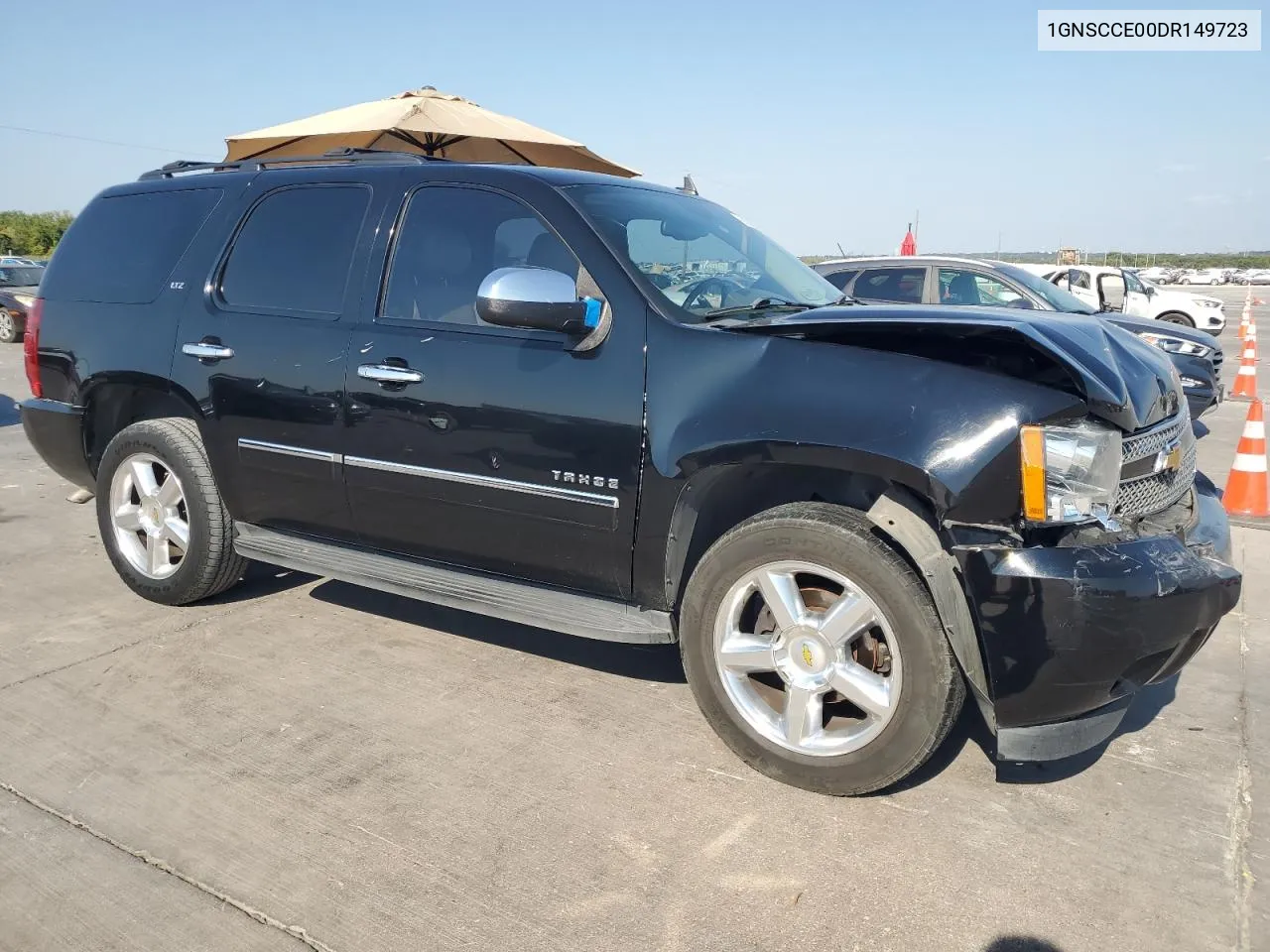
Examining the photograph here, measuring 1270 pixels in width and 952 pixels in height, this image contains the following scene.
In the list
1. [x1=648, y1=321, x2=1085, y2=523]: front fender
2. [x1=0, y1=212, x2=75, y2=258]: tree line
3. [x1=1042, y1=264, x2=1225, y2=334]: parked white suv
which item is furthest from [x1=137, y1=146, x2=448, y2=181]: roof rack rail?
[x1=0, y1=212, x2=75, y2=258]: tree line

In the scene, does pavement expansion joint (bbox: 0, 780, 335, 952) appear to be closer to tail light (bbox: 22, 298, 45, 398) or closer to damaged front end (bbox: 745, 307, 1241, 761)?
damaged front end (bbox: 745, 307, 1241, 761)

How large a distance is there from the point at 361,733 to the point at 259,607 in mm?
A: 1484

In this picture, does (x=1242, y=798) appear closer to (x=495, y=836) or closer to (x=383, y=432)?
(x=495, y=836)

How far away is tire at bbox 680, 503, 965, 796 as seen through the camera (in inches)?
105

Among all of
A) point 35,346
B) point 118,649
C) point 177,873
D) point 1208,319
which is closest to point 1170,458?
point 177,873

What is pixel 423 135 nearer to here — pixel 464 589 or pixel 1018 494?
pixel 464 589

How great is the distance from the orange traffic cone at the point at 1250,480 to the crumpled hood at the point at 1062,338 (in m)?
3.54

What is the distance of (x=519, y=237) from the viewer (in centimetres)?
353

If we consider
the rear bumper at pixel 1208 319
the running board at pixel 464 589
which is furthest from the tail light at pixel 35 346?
the rear bumper at pixel 1208 319

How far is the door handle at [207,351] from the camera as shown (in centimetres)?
401

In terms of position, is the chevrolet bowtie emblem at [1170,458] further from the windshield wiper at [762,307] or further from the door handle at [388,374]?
the door handle at [388,374]

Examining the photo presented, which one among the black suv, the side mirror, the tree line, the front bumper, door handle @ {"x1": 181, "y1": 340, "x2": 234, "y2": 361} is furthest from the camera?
the tree line

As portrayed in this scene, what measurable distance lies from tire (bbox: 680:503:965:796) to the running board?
251 millimetres

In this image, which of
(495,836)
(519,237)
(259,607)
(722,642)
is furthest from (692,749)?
(259,607)
